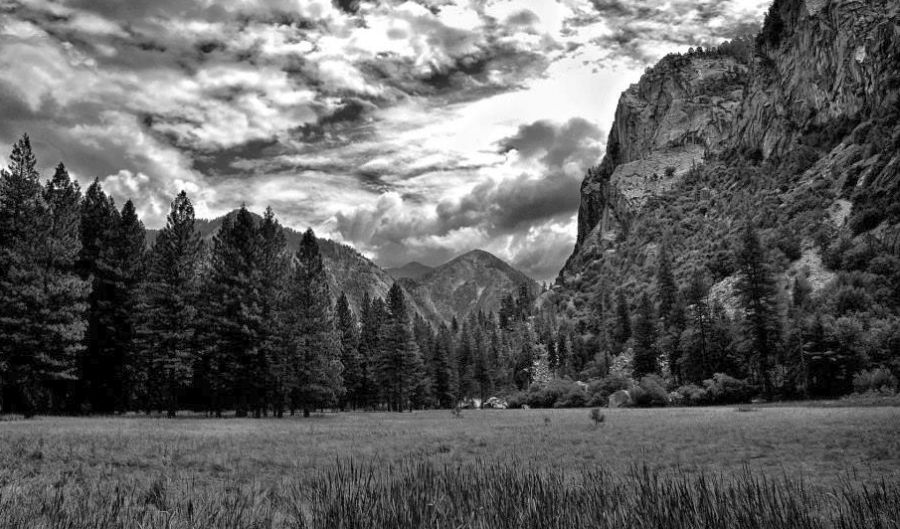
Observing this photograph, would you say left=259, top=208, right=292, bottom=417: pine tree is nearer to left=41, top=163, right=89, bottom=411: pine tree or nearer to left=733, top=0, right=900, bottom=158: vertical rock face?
left=41, top=163, right=89, bottom=411: pine tree

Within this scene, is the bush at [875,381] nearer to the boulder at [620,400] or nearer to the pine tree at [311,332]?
the boulder at [620,400]

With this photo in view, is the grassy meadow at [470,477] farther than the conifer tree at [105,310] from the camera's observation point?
No

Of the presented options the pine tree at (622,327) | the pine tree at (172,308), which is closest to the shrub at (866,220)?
the pine tree at (622,327)

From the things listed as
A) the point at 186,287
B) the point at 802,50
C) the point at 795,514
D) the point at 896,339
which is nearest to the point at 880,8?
the point at 802,50

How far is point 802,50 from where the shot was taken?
105 metres

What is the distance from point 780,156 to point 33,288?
11858cm

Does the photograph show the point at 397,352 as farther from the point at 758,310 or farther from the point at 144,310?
the point at 758,310

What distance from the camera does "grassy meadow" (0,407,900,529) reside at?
455cm

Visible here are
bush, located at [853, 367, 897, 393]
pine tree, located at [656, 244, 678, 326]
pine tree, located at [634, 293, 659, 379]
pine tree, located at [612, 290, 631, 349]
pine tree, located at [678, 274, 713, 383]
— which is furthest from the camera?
pine tree, located at [612, 290, 631, 349]

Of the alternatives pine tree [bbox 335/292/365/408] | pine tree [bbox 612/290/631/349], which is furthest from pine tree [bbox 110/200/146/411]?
pine tree [bbox 612/290/631/349]

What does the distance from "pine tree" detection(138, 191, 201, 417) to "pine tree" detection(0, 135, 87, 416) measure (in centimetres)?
542

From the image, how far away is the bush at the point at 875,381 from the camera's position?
37750 millimetres

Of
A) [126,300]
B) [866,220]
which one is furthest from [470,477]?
A: [866,220]

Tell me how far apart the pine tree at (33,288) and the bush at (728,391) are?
5229cm
